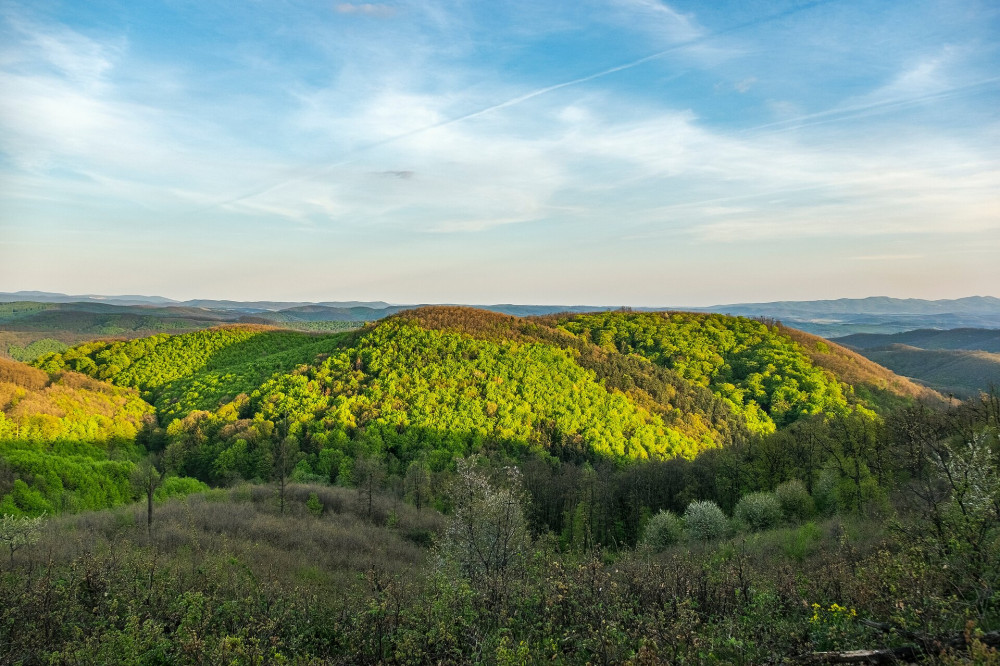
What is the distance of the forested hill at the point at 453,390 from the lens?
2709 inches

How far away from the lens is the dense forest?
10383mm

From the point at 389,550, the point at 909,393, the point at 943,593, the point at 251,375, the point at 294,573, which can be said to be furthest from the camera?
the point at 909,393

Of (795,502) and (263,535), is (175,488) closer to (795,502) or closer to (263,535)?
(263,535)

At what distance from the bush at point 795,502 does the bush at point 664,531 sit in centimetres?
716

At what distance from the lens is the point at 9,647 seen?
34.5 ft

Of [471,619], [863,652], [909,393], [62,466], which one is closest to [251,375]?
[62,466]

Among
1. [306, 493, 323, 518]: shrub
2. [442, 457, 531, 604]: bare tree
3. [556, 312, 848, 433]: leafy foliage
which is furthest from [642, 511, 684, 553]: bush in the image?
[556, 312, 848, 433]: leafy foliage

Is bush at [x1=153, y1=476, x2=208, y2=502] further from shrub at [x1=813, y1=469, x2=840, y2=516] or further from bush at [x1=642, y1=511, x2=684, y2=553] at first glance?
shrub at [x1=813, y1=469, x2=840, y2=516]

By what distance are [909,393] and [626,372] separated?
214 ft

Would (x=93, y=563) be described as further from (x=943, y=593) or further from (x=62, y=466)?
(x=62, y=466)

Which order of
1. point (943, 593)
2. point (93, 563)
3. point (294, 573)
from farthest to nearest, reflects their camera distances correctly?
point (294, 573)
point (93, 563)
point (943, 593)

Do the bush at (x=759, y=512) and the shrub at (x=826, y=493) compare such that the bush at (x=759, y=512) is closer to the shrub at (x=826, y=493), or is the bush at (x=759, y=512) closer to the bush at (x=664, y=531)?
the shrub at (x=826, y=493)

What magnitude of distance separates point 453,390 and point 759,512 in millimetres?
50660

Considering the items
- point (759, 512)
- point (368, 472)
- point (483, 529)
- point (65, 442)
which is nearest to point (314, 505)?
point (368, 472)
